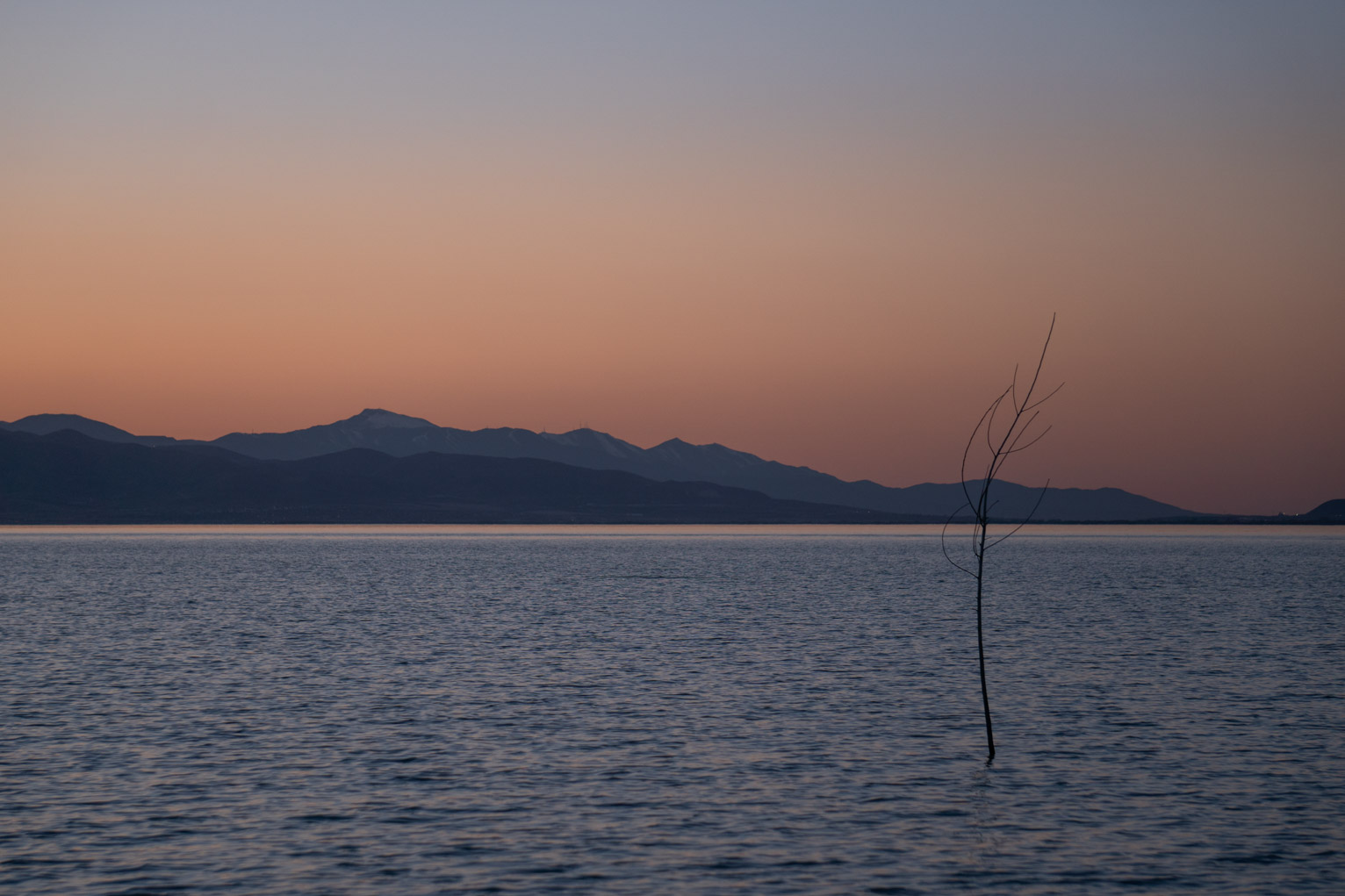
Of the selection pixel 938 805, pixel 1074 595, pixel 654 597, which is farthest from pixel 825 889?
pixel 1074 595

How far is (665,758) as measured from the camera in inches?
1061

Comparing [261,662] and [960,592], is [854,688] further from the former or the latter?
[960,592]

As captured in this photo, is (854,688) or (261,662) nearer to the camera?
(854,688)

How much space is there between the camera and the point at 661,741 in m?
28.9

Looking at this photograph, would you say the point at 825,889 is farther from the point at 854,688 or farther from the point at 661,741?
the point at 854,688

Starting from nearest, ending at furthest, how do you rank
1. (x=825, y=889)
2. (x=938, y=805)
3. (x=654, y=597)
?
(x=825, y=889)
(x=938, y=805)
(x=654, y=597)

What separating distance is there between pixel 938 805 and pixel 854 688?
15.4 metres

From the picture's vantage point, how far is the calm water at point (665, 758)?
18.9 metres

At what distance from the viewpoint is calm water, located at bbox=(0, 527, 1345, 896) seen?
61.9 ft

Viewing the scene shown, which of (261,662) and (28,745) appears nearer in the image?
(28,745)

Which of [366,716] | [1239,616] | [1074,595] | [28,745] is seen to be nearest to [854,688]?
[366,716]

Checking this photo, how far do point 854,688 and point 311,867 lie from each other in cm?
2247

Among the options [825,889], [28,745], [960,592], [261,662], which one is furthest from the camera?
[960,592]

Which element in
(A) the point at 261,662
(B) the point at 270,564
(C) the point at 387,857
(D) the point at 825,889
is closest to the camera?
(D) the point at 825,889
